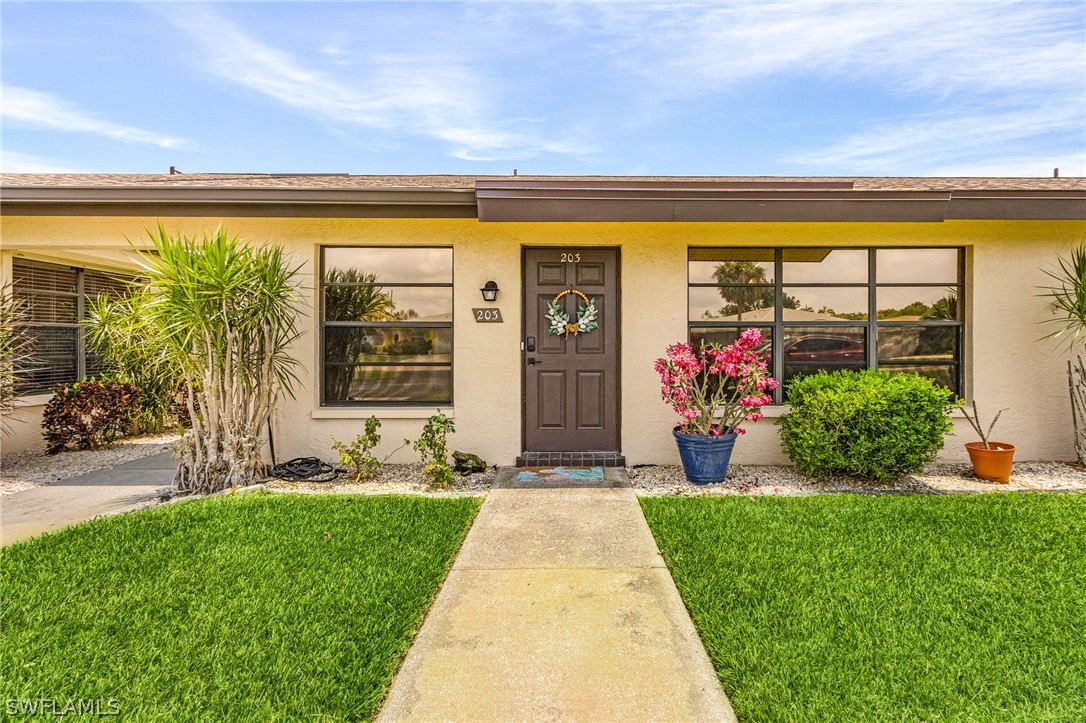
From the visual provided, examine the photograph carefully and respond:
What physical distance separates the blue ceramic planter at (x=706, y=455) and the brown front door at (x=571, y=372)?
983 millimetres

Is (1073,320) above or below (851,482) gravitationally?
above

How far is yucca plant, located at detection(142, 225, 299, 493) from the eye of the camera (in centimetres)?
472

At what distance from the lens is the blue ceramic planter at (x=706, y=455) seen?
509 cm

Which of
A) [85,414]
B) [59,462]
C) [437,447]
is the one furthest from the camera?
[85,414]

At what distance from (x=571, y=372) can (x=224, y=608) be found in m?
3.97

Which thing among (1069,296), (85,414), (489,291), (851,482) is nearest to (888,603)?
(851,482)

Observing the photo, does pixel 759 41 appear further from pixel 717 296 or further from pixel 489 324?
pixel 489 324

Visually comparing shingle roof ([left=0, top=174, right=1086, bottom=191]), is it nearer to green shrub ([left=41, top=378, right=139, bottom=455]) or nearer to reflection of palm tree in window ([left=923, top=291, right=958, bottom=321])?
reflection of palm tree in window ([left=923, top=291, right=958, bottom=321])

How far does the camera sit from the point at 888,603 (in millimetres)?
2756

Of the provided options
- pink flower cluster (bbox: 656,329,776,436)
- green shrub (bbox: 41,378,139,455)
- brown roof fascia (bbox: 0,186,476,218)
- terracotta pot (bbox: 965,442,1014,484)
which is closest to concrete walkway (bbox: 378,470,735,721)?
pink flower cluster (bbox: 656,329,776,436)

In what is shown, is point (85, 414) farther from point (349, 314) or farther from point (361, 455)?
point (361, 455)

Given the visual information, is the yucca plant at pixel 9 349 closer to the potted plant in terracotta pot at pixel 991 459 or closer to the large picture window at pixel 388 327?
the large picture window at pixel 388 327

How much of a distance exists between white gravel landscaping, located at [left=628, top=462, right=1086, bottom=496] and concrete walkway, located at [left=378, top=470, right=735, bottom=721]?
1.38 meters

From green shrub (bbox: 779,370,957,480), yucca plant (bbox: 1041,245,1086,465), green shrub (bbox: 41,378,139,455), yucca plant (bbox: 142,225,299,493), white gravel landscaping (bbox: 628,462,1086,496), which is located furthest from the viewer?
green shrub (bbox: 41,378,139,455)
